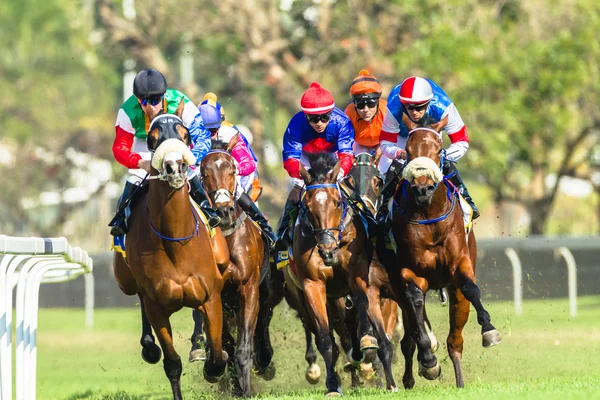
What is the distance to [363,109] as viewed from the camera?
9.85 m

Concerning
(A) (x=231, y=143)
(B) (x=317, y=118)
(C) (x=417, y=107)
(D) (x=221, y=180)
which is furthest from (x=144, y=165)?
(C) (x=417, y=107)

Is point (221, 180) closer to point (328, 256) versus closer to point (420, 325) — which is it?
Answer: point (328, 256)

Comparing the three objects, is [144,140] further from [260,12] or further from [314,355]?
[260,12]

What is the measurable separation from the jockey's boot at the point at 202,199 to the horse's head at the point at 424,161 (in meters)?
1.48

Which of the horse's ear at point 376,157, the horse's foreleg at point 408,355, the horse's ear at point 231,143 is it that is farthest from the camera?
the horse's ear at point 376,157

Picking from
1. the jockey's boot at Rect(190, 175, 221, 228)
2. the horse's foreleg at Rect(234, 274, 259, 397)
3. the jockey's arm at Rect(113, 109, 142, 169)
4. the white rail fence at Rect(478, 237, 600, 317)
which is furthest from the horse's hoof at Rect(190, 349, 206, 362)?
the white rail fence at Rect(478, 237, 600, 317)

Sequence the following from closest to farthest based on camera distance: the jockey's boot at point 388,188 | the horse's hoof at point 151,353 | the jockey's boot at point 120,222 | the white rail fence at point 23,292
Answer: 1. the white rail fence at point 23,292
2. the jockey's boot at point 120,222
3. the jockey's boot at point 388,188
4. the horse's hoof at point 151,353

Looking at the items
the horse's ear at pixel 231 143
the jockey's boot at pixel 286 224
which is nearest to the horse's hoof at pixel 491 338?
the jockey's boot at pixel 286 224

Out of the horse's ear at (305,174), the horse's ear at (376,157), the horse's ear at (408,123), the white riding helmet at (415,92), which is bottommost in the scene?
the horse's ear at (305,174)

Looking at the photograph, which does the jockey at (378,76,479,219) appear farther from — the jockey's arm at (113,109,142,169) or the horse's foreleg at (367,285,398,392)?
the jockey's arm at (113,109,142,169)

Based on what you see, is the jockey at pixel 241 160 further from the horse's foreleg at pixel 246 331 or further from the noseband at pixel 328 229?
the noseband at pixel 328 229

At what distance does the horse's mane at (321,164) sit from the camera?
818cm

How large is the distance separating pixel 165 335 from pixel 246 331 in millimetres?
899

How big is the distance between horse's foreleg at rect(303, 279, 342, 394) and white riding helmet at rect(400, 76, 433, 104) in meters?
1.51
